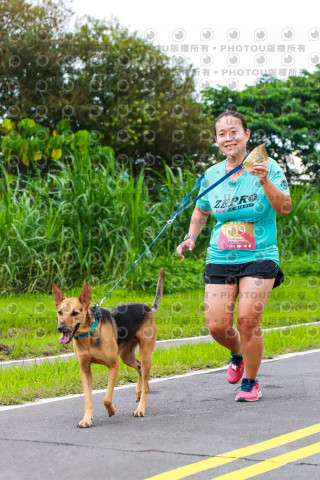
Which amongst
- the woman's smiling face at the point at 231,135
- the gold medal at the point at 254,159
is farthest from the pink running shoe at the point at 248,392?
the woman's smiling face at the point at 231,135

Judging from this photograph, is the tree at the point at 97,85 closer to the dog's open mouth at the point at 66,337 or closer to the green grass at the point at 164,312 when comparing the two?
the green grass at the point at 164,312

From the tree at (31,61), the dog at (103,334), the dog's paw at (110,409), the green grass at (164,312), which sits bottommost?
the green grass at (164,312)

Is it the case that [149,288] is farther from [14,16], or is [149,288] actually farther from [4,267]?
[14,16]

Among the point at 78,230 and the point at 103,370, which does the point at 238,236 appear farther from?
the point at 78,230

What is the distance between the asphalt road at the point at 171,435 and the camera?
3.82 meters

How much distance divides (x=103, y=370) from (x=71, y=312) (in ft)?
6.93

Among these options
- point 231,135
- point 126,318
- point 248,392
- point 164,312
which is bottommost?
point 164,312

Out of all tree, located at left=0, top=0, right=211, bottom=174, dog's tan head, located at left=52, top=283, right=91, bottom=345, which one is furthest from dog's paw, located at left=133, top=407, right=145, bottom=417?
tree, located at left=0, top=0, right=211, bottom=174

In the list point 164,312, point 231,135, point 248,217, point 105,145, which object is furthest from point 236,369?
point 105,145

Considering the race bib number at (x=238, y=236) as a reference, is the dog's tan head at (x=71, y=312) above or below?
below

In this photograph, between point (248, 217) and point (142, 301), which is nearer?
point (248, 217)

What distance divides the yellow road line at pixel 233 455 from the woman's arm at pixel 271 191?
1.61 metres

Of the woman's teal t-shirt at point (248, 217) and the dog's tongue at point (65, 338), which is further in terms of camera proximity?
the woman's teal t-shirt at point (248, 217)

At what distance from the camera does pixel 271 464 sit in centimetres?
387
